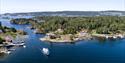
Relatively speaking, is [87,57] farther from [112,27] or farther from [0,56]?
[112,27]

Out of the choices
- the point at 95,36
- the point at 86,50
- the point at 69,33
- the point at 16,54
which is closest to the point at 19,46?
the point at 16,54

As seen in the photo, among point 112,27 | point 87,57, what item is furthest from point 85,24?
point 87,57

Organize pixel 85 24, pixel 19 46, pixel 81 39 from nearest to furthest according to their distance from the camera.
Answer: pixel 19 46
pixel 81 39
pixel 85 24

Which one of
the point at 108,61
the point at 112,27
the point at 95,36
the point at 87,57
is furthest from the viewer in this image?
the point at 112,27

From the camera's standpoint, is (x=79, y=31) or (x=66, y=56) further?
(x=79, y=31)

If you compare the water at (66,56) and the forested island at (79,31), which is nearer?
the water at (66,56)

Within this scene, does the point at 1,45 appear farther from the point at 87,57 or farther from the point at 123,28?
the point at 123,28

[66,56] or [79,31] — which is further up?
[66,56]

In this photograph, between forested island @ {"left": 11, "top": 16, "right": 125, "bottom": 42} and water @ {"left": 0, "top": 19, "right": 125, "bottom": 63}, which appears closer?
water @ {"left": 0, "top": 19, "right": 125, "bottom": 63}

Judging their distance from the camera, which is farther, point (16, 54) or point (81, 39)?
point (81, 39)
